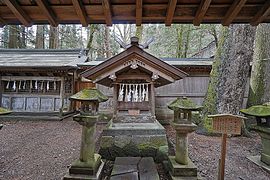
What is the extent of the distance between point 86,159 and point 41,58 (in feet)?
35.1

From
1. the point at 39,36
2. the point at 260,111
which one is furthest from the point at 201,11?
the point at 39,36

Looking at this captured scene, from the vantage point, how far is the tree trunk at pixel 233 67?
7.25m

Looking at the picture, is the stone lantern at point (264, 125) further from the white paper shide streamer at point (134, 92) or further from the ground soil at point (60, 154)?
the white paper shide streamer at point (134, 92)

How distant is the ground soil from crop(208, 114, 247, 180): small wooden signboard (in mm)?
998

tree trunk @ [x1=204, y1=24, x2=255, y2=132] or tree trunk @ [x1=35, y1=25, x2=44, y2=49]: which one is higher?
tree trunk @ [x1=35, y1=25, x2=44, y2=49]

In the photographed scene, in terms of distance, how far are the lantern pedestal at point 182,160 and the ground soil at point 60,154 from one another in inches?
19.0

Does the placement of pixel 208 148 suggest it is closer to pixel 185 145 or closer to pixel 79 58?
pixel 185 145

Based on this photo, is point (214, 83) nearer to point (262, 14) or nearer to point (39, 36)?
point (262, 14)

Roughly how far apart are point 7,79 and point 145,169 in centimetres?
1105

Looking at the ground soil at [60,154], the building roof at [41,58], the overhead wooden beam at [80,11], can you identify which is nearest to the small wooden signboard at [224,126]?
the ground soil at [60,154]

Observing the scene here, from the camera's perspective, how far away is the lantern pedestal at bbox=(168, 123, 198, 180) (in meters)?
3.89

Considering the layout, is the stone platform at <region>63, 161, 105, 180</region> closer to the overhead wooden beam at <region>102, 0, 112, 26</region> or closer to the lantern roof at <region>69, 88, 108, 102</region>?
the lantern roof at <region>69, 88, 108, 102</region>

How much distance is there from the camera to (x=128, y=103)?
643cm

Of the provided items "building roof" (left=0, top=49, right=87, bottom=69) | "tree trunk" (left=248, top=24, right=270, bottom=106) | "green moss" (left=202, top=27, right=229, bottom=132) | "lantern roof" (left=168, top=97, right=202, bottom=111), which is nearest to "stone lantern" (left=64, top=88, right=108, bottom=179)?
"lantern roof" (left=168, top=97, right=202, bottom=111)
